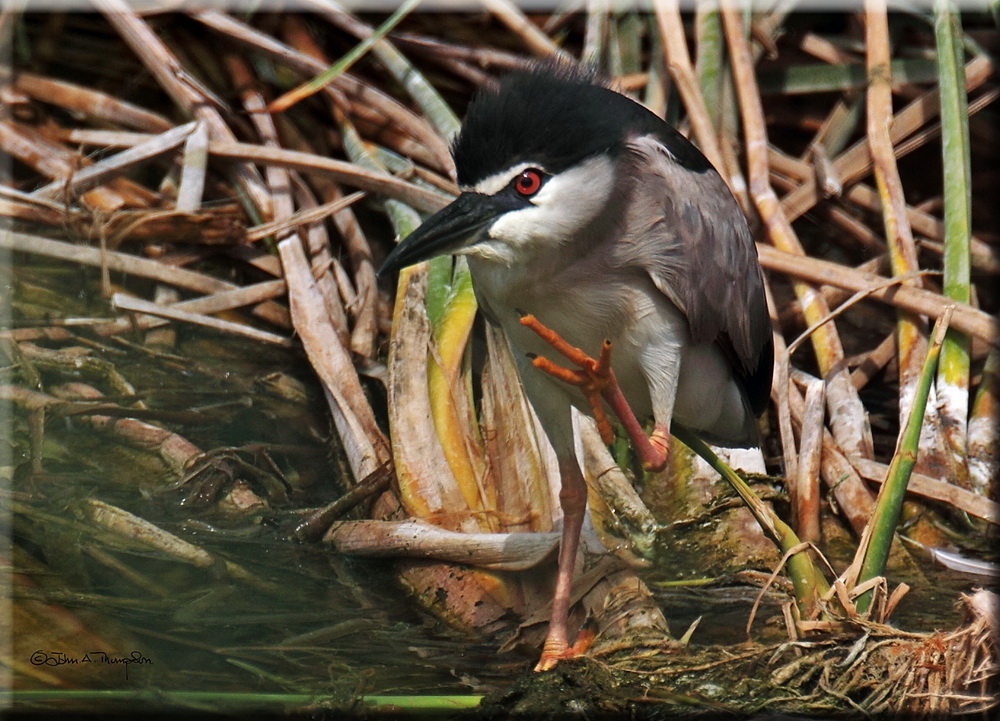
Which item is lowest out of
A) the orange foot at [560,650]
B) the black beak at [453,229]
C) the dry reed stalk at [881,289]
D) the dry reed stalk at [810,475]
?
the orange foot at [560,650]

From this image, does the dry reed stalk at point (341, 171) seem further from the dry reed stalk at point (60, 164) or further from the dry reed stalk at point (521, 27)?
the dry reed stalk at point (521, 27)

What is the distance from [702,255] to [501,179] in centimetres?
77

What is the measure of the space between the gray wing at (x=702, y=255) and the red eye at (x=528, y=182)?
357 mm

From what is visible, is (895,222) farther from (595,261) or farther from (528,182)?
(528,182)

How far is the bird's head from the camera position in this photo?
9.15ft

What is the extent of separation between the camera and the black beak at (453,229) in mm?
2777

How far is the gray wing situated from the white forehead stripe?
40cm

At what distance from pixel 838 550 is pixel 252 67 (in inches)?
132

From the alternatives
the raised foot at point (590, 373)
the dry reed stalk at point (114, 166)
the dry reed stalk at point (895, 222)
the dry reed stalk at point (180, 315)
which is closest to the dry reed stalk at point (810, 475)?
the dry reed stalk at point (895, 222)

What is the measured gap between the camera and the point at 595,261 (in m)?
3.00

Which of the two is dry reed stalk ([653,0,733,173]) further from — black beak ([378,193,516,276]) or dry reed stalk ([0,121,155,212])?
dry reed stalk ([0,121,155,212])

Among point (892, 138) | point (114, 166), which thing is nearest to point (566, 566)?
point (114, 166)

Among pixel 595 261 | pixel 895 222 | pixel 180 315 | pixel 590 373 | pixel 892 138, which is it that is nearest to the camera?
pixel 590 373

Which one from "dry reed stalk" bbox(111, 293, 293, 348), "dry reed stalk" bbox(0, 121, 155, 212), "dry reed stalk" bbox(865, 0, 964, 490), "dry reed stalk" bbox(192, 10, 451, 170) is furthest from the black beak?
"dry reed stalk" bbox(0, 121, 155, 212)
